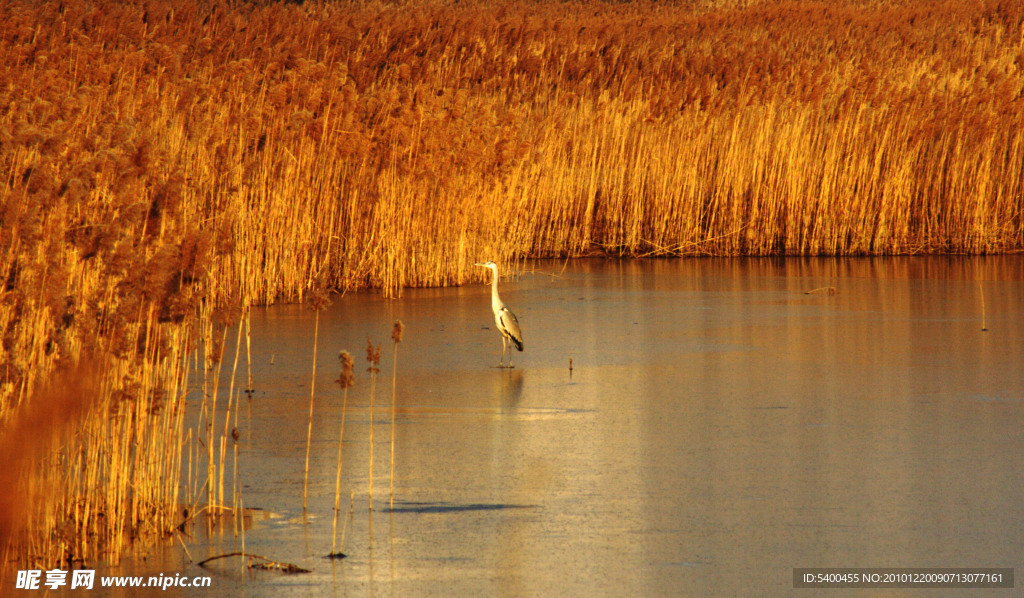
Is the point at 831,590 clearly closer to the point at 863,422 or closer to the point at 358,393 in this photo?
the point at 863,422

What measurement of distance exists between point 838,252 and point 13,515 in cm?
1246

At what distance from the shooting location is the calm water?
3.57 meters

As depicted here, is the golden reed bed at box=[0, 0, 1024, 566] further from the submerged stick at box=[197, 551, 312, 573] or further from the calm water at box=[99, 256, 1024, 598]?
the calm water at box=[99, 256, 1024, 598]

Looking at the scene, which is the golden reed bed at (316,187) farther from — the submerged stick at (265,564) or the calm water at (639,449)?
the calm water at (639,449)

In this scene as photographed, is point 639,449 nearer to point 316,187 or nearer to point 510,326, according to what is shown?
point 510,326

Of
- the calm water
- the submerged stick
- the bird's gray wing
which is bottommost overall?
the submerged stick

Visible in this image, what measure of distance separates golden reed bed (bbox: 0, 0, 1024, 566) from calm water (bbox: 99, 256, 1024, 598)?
19.1 inches

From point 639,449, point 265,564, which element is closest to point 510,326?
point 639,449

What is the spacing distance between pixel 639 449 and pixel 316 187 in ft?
18.5

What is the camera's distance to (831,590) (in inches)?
132

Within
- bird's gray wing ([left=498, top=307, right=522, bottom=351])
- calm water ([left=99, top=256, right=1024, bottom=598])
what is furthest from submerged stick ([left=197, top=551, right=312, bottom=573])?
bird's gray wing ([left=498, top=307, right=522, bottom=351])

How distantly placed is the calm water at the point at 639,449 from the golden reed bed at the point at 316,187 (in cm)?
49

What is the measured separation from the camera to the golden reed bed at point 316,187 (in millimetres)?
3717

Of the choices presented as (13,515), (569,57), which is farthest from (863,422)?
(569,57)
